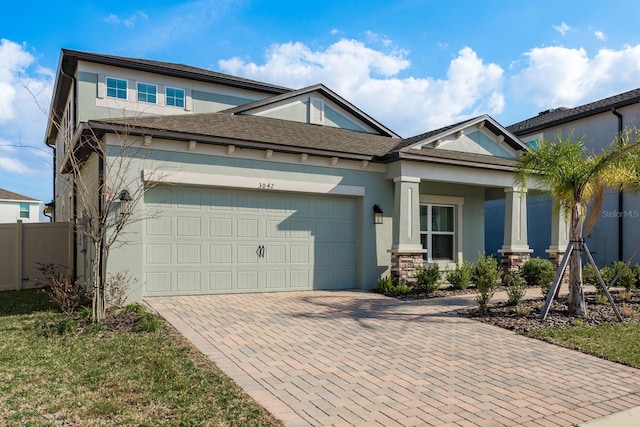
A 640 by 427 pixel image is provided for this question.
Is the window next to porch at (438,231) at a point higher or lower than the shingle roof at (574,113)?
lower

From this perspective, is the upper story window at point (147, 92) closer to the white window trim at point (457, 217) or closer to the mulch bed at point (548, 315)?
the white window trim at point (457, 217)

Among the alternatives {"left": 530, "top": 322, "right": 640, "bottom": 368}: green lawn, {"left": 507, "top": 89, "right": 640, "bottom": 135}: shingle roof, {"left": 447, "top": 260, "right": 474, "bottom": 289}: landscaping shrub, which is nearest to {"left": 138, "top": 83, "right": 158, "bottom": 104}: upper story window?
{"left": 447, "top": 260, "right": 474, "bottom": 289}: landscaping shrub

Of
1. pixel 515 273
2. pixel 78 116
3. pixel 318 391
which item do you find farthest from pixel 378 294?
pixel 78 116

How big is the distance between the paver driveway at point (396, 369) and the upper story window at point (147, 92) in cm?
830

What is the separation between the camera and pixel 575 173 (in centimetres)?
911

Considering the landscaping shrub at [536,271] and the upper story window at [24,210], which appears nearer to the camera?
the landscaping shrub at [536,271]

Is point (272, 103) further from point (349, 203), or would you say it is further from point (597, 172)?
point (597, 172)

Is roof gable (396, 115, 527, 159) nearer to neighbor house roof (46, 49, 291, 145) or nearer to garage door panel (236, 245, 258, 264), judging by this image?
garage door panel (236, 245, 258, 264)

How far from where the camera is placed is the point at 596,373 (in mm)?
5754

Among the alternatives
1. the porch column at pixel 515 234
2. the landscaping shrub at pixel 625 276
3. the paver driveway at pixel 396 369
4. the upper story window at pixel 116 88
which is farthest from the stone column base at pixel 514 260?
the upper story window at pixel 116 88

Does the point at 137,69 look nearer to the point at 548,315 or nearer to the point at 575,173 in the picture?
the point at 575,173

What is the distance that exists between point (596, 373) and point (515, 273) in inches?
316

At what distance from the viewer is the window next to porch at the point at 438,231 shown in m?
14.4

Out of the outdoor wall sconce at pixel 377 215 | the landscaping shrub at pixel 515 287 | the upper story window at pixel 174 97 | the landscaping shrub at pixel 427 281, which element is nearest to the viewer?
the landscaping shrub at pixel 515 287
